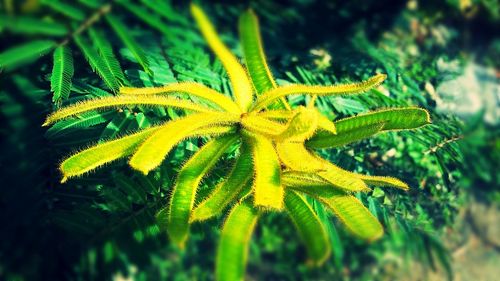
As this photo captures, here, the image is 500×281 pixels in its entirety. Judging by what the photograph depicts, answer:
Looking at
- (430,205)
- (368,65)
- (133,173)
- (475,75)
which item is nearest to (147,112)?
(133,173)

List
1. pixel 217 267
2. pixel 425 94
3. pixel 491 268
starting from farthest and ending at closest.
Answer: pixel 491 268 → pixel 425 94 → pixel 217 267

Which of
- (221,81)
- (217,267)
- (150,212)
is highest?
(221,81)

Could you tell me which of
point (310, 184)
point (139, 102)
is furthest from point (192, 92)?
point (310, 184)

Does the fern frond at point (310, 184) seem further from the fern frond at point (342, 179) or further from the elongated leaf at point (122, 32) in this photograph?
the elongated leaf at point (122, 32)

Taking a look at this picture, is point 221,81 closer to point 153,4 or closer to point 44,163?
point 153,4

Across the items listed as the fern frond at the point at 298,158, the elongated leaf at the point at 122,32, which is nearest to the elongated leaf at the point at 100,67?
the elongated leaf at the point at 122,32

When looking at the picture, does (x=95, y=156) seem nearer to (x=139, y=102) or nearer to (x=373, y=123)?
(x=139, y=102)
